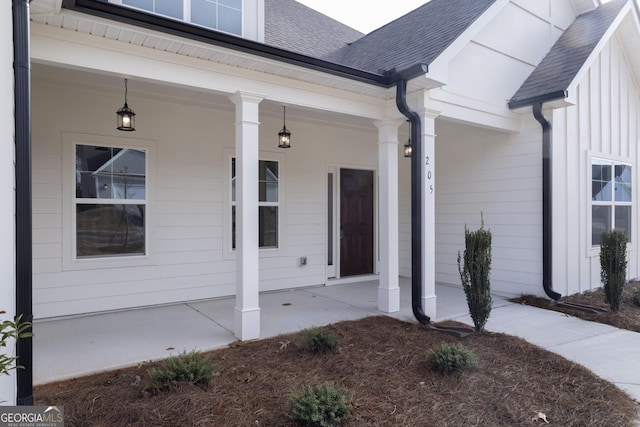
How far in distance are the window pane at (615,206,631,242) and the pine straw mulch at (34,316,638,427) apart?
16.4 feet

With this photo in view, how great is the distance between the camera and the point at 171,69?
3.86 metres

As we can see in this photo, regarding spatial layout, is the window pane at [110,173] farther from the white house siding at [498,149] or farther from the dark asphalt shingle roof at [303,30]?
the white house siding at [498,149]

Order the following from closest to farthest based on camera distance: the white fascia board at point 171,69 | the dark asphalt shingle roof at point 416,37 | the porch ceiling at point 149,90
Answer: the white fascia board at point 171,69, the porch ceiling at point 149,90, the dark asphalt shingle roof at point 416,37

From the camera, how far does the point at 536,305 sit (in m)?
5.92

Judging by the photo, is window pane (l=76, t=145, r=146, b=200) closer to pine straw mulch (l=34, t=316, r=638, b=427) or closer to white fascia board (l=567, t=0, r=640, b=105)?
pine straw mulch (l=34, t=316, r=638, b=427)

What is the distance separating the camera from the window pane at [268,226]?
6.65m

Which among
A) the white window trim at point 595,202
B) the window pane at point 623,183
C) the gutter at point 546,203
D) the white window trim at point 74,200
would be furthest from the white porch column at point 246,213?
the window pane at point 623,183

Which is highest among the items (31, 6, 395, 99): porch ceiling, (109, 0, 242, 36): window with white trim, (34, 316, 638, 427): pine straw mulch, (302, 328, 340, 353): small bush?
(109, 0, 242, 36): window with white trim

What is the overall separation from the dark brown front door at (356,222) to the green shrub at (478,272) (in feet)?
11.0

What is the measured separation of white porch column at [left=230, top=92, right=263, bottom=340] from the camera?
4191 millimetres

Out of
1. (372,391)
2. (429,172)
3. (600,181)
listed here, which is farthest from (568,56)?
(372,391)

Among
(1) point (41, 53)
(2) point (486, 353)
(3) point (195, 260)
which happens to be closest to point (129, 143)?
(3) point (195, 260)

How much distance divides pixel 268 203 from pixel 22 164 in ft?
13.8

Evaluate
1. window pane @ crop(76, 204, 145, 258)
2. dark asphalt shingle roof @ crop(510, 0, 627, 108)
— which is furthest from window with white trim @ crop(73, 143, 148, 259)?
dark asphalt shingle roof @ crop(510, 0, 627, 108)
